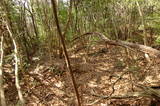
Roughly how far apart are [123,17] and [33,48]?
559 cm

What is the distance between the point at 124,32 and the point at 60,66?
479 centimetres

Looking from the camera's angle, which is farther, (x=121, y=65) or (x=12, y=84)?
(x=121, y=65)

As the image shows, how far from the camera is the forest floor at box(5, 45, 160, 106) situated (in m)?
5.21

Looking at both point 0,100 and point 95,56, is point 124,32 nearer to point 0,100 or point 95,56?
point 95,56

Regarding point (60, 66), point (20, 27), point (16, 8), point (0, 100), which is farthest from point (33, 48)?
point (0, 100)

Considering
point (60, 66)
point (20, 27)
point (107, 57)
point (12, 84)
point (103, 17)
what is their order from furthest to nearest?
1. point (103, 17)
2. point (20, 27)
3. point (107, 57)
4. point (60, 66)
5. point (12, 84)

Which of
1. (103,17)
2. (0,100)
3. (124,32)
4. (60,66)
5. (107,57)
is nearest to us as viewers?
(0,100)

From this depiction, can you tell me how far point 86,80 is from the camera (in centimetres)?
640

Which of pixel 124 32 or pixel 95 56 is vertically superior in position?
pixel 124 32

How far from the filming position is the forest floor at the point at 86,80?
521cm

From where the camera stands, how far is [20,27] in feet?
30.5

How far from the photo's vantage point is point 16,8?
8.57 meters

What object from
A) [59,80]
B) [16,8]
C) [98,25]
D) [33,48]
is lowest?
[59,80]

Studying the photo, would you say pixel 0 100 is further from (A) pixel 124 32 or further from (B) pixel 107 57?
(A) pixel 124 32
